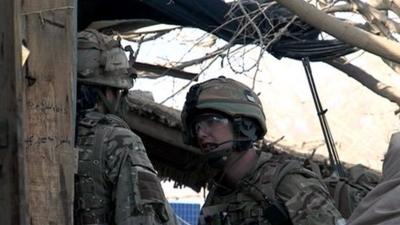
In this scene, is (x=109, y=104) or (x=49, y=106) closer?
(x=49, y=106)

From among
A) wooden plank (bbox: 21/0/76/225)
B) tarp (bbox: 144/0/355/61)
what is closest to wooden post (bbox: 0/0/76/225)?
wooden plank (bbox: 21/0/76/225)

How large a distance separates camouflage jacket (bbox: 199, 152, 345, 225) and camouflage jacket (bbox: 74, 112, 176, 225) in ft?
0.88

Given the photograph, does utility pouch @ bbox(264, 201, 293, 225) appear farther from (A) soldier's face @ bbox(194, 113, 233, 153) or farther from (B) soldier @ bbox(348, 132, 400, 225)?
(B) soldier @ bbox(348, 132, 400, 225)

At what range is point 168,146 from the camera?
796cm

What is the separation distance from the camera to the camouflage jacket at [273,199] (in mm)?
4129

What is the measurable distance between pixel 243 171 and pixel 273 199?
0.28 meters

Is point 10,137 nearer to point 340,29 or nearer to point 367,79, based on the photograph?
point 340,29

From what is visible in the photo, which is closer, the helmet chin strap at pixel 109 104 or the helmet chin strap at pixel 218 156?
the helmet chin strap at pixel 218 156

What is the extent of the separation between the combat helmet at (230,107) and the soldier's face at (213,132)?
0.03 m

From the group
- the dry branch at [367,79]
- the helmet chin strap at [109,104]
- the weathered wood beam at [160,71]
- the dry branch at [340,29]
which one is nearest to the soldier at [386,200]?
the helmet chin strap at [109,104]

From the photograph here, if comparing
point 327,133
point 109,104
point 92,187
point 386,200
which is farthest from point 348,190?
point 386,200

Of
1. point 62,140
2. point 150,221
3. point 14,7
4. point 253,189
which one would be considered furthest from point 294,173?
point 14,7

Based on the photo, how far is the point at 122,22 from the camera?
7508mm

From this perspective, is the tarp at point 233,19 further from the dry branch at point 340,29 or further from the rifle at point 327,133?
the dry branch at point 340,29
